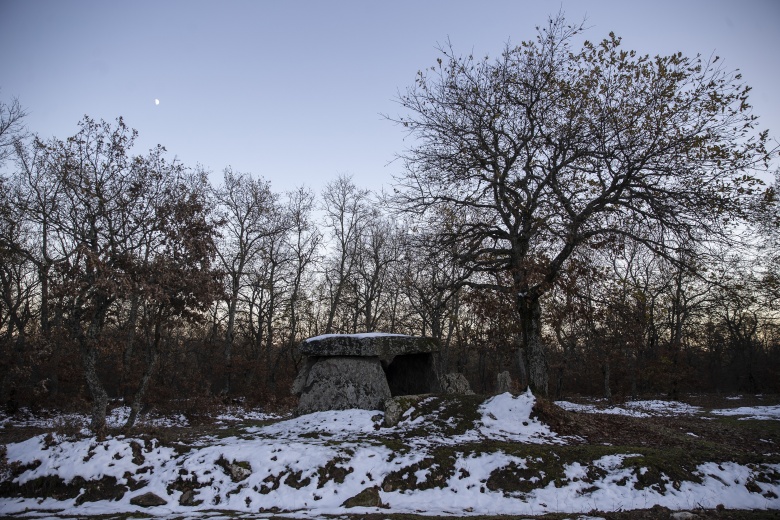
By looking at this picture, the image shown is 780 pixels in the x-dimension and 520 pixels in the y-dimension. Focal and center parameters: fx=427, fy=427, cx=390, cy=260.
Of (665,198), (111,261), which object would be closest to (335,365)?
(111,261)

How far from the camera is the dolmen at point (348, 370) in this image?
1050 cm

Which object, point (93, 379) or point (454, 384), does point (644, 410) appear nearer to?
point (454, 384)

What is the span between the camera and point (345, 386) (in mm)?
10633

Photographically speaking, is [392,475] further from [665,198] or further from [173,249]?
[665,198]

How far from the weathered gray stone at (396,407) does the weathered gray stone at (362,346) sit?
1.35 m

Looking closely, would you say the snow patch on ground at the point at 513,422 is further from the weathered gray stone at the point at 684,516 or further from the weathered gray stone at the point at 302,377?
the weathered gray stone at the point at 302,377

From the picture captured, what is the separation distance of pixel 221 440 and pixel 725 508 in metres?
7.96

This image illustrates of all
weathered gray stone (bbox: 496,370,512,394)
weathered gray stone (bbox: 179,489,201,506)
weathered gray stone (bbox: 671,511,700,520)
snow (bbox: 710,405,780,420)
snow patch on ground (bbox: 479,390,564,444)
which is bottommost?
snow (bbox: 710,405,780,420)

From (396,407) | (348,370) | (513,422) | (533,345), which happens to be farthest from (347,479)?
(533,345)

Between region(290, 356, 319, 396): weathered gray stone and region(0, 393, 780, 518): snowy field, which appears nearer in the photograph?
region(0, 393, 780, 518): snowy field

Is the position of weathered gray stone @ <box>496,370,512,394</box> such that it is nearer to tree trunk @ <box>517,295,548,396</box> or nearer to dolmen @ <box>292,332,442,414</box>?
tree trunk @ <box>517,295,548,396</box>


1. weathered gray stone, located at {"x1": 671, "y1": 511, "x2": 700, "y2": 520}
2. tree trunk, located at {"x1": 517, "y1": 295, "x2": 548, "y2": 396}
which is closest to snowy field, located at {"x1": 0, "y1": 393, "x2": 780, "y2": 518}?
weathered gray stone, located at {"x1": 671, "y1": 511, "x2": 700, "y2": 520}

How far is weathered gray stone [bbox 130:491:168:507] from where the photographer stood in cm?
577

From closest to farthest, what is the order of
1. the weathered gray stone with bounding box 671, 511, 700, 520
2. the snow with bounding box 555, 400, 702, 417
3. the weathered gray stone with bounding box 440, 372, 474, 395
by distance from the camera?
the weathered gray stone with bounding box 671, 511, 700, 520 → the weathered gray stone with bounding box 440, 372, 474, 395 → the snow with bounding box 555, 400, 702, 417
